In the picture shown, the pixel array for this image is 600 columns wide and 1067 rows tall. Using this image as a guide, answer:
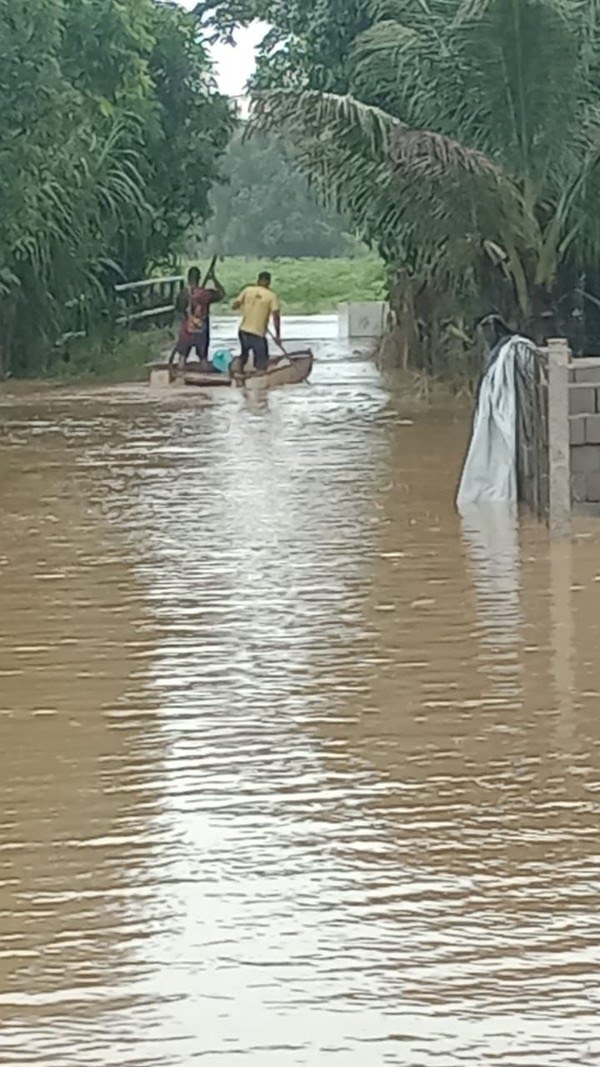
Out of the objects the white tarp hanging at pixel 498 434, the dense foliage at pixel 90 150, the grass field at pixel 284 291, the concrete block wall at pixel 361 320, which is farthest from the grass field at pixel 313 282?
the white tarp hanging at pixel 498 434

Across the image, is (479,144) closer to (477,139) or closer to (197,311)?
(477,139)

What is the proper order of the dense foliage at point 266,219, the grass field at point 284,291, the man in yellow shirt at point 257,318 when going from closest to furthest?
the man in yellow shirt at point 257,318 → the grass field at point 284,291 → the dense foliage at point 266,219

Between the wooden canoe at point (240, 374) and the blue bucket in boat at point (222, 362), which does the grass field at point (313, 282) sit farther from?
the wooden canoe at point (240, 374)

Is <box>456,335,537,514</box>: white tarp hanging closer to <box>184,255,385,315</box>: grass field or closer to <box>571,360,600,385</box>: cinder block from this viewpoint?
<box>571,360,600,385</box>: cinder block

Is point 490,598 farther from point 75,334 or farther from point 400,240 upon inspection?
point 75,334

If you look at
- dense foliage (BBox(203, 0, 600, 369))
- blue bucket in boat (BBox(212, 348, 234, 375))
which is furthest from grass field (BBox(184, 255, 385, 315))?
dense foliage (BBox(203, 0, 600, 369))

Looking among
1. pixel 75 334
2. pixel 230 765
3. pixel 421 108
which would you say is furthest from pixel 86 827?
pixel 75 334

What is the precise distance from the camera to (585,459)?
1252 centimetres

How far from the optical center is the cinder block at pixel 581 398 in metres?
12.3

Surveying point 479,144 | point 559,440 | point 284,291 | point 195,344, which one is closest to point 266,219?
point 284,291

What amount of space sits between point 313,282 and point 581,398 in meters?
52.3

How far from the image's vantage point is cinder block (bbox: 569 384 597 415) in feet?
40.2

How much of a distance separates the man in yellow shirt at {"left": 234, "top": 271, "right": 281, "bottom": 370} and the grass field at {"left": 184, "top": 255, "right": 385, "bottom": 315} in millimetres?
30245

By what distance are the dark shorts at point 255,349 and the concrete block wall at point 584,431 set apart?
42.5 ft
